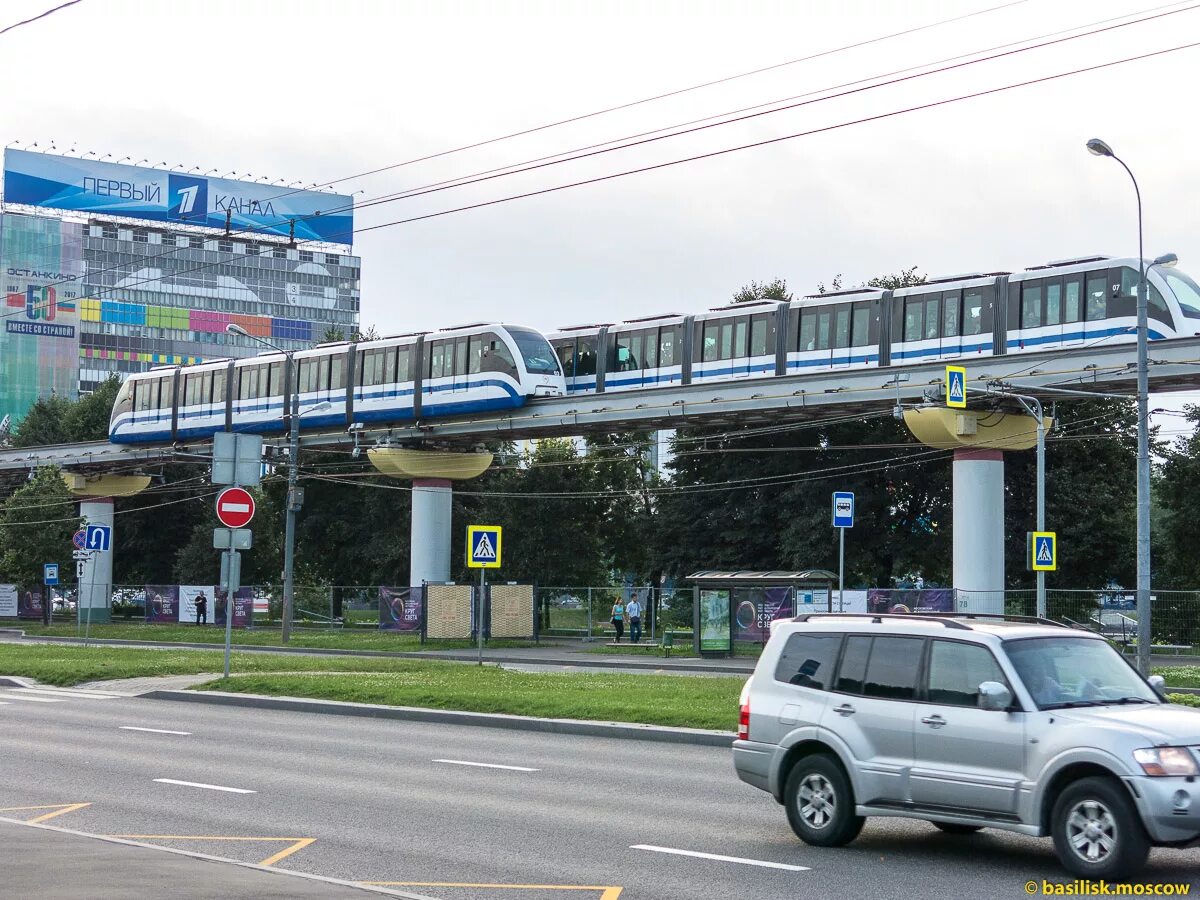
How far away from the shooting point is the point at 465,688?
23.6 metres

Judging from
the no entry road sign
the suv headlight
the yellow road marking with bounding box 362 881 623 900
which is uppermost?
the no entry road sign

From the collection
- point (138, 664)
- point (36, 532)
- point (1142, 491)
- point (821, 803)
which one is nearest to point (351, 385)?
point (36, 532)

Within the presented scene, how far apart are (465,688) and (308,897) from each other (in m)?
15.7

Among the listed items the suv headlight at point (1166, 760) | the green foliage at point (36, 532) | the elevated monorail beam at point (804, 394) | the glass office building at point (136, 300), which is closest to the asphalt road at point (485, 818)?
the suv headlight at point (1166, 760)

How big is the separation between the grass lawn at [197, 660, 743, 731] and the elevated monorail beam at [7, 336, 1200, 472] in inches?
513

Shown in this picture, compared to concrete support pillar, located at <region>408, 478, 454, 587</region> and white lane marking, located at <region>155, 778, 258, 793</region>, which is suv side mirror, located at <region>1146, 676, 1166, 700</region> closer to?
white lane marking, located at <region>155, 778, 258, 793</region>

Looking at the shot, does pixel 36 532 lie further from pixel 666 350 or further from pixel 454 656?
pixel 454 656

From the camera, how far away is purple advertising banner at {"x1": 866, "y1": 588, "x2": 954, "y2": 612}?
38.2 metres

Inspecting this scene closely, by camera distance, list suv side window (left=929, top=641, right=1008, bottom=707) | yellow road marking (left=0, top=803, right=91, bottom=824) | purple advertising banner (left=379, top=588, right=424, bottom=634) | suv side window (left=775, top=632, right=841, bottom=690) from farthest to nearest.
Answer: purple advertising banner (left=379, top=588, right=424, bottom=634), yellow road marking (left=0, top=803, right=91, bottom=824), suv side window (left=775, top=632, right=841, bottom=690), suv side window (left=929, top=641, right=1008, bottom=707)

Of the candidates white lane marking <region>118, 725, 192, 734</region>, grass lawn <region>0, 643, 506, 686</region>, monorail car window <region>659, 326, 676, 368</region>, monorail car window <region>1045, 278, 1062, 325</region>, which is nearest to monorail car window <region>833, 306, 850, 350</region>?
monorail car window <region>659, 326, 676, 368</region>

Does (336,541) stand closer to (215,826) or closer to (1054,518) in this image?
(1054,518)

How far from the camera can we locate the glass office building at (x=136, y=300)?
5837 inches

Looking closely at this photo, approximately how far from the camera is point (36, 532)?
61969 mm

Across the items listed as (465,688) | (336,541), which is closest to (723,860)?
(465,688)
